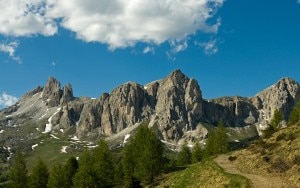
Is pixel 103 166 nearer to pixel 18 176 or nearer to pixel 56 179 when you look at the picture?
pixel 56 179

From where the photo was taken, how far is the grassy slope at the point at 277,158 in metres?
51.7

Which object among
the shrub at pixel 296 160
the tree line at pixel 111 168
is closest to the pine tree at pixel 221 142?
the tree line at pixel 111 168

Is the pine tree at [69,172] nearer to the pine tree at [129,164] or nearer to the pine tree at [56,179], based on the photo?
the pine tree at [56,179]

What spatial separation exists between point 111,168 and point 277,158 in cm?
4570

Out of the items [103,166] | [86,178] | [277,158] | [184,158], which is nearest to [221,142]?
[184,158]

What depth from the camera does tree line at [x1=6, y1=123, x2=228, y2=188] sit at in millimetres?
85500

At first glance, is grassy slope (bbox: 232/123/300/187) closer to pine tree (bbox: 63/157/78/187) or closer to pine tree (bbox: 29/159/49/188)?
pine tree (bbox: 63/157/78/187)

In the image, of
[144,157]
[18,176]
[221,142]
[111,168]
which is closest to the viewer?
[144,157]

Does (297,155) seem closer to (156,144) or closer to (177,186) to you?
(177,186)

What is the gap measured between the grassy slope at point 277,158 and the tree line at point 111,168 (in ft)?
71.9

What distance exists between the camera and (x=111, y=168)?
93.3m

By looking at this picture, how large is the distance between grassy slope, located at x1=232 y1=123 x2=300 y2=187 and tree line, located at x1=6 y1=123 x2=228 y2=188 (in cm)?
2192

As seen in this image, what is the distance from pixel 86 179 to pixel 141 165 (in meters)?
14.4

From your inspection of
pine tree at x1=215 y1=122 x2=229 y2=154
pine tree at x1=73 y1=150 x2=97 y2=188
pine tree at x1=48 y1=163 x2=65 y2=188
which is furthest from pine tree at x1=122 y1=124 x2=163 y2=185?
pine tree at x1=215 y1=122 x2=229 y2=154
